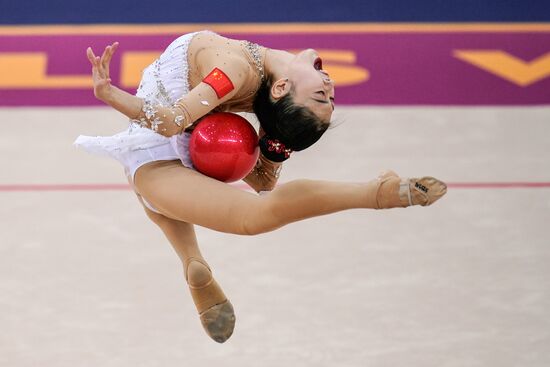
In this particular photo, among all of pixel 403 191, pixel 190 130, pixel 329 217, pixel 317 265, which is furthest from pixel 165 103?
pixel 329 217

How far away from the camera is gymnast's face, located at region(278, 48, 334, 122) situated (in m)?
2.87

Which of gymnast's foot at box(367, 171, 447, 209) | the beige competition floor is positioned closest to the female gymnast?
gymnast's foot at box(367, 171, 447, 209)

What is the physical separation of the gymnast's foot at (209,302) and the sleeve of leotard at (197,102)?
0.55m

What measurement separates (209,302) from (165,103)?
0.59m

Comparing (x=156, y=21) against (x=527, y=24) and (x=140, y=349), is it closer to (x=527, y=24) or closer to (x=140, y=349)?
(x=527, y=24)

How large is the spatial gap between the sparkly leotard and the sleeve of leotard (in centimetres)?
13

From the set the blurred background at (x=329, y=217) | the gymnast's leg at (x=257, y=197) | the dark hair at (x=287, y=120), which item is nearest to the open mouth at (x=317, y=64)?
the dark hair at (x=287, y=120)

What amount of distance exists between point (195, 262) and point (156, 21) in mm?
3274

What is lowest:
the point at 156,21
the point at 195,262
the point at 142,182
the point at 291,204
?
the point at 156,21

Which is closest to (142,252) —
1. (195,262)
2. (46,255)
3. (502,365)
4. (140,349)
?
(46,255)

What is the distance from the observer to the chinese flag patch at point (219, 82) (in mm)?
2814

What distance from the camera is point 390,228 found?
4.39m

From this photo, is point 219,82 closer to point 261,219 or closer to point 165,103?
point 165,103

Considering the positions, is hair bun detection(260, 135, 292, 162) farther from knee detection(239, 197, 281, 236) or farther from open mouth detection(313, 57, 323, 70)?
knee detection(239, 197, 281, 236)
